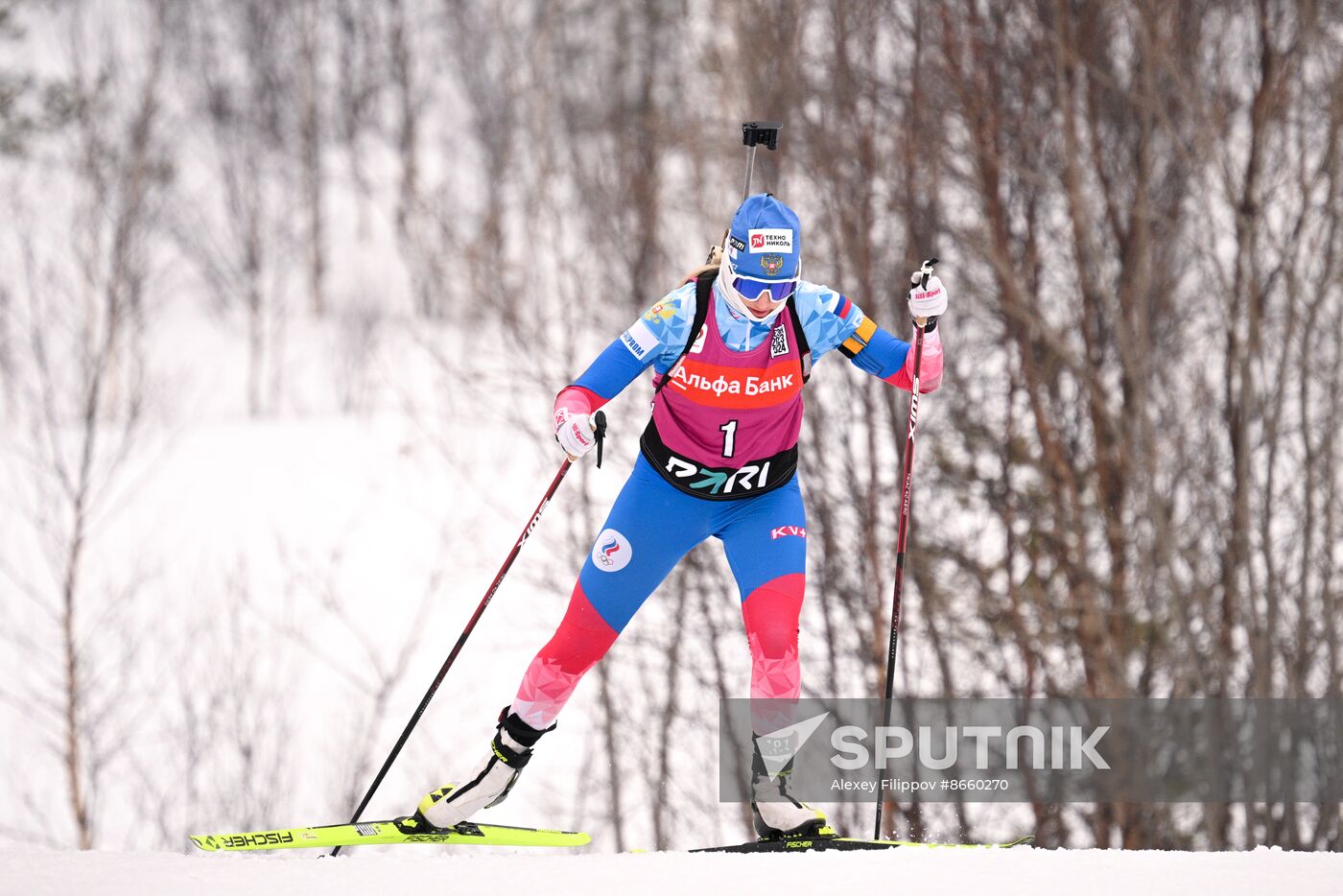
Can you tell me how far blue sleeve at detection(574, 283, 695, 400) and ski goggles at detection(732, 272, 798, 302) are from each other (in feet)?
0.60

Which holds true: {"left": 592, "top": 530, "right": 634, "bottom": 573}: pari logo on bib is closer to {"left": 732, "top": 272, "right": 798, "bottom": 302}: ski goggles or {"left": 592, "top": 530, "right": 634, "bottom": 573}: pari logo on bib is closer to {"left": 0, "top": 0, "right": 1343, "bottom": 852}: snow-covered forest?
{"left": 732, "top": 272, "right": 798, "bottom": 302}: ski goggles

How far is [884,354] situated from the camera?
3969 millimetres

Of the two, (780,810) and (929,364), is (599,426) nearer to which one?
(929,364)

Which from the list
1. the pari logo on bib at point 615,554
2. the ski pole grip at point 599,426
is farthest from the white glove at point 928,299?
the pari logo on bib at point 615,554

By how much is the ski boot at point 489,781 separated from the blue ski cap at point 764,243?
5.59 feet

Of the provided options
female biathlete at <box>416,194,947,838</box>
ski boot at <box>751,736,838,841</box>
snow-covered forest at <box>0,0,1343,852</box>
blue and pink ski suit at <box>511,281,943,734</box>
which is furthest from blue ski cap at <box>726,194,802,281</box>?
snow-covered forest at <box>0,0,1343,852</box>

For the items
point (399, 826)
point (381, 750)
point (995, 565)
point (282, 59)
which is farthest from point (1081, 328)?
point (282, 59)

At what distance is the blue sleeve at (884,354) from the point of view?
156 inches

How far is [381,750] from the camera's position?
42.7 ft

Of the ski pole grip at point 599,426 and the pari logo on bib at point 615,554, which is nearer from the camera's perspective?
the ski pole grip at point 599,426

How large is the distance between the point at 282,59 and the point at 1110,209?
729 inches

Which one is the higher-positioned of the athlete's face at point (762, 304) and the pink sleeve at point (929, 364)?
the athlete's face at point (762, 304)

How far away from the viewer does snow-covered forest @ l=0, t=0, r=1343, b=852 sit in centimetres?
882

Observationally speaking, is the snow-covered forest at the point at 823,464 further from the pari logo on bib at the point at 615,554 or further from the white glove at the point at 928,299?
the pari logo on bib at the point at 615,554
